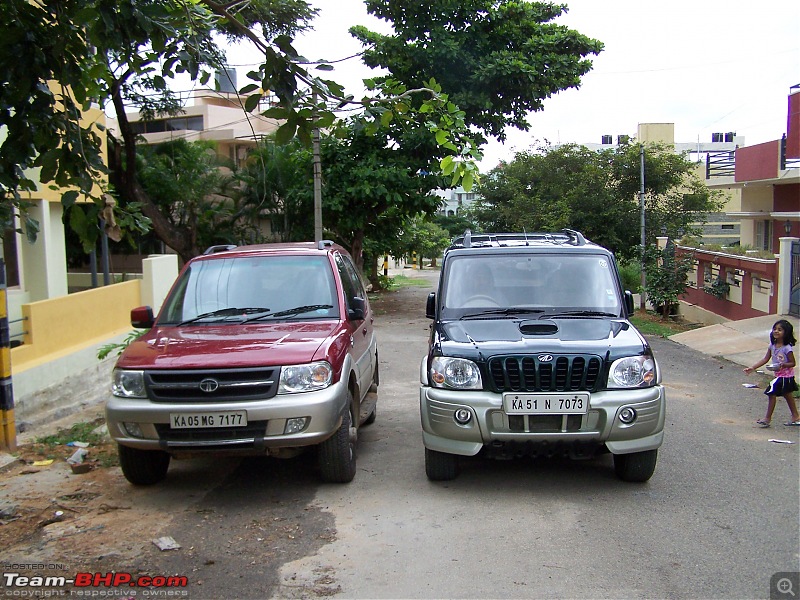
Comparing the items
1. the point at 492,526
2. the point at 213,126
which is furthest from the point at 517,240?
Result: the point at 213,126

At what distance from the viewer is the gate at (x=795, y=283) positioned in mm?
15571

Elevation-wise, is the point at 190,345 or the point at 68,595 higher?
the point at 190,345

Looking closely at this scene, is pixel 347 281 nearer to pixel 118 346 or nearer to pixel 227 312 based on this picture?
pixel 227 312

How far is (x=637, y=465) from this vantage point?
5.81 meters

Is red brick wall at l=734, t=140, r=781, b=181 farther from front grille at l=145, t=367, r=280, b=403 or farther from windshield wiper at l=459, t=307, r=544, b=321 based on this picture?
front grille at l=145, t=367, r=280, b=403

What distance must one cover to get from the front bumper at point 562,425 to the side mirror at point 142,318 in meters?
2.81

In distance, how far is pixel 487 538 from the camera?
4891 millimetres

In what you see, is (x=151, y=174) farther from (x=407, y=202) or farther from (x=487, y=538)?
(x=487, y=538)

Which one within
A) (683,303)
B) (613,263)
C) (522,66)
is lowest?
(683,303)

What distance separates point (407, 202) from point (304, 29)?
622 centimetres

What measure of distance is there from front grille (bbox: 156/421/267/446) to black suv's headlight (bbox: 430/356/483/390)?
134 centimetres

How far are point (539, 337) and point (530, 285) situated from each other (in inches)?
37.5

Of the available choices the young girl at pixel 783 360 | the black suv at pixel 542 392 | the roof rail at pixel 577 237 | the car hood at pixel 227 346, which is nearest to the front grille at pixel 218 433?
the car hood at pixel 227 346

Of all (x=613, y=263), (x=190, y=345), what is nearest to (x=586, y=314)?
(x=613, y=263)
